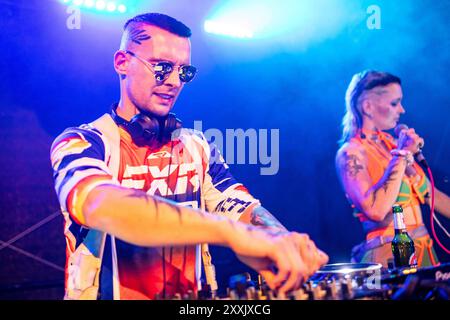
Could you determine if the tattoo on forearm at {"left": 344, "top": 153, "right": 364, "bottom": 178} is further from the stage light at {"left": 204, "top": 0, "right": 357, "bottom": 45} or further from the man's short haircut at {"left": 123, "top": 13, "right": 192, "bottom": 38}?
the man's short haircut at {"left": 123, "top": 13, "right": 192, "bottom": 38}

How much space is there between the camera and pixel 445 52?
4.69 metres

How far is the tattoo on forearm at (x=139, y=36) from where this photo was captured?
226 centimetres

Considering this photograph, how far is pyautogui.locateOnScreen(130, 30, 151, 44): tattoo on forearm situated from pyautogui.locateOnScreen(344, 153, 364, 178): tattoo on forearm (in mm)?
2593

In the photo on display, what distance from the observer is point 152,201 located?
1.43 m

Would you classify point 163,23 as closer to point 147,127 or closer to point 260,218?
point 147,127

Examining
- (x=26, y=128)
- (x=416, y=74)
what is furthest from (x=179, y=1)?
(x=416, y=74)

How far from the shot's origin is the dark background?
338 centimetres

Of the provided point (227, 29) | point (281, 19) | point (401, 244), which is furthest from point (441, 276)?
point (281, 19)

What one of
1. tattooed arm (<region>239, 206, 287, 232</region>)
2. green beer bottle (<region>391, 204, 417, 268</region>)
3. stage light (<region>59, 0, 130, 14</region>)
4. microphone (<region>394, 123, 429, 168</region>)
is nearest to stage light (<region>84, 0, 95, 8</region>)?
stage light (<region>59, 0, 130, 14</region>)

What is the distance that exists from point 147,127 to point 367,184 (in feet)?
8.68

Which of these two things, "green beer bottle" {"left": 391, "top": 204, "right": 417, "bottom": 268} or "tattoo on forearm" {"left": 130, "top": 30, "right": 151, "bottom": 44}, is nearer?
"tattoo on forearm" {"left": 130, "top": 30, "right": 151, "bottom": 44}

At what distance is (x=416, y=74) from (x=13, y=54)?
3.81 m
